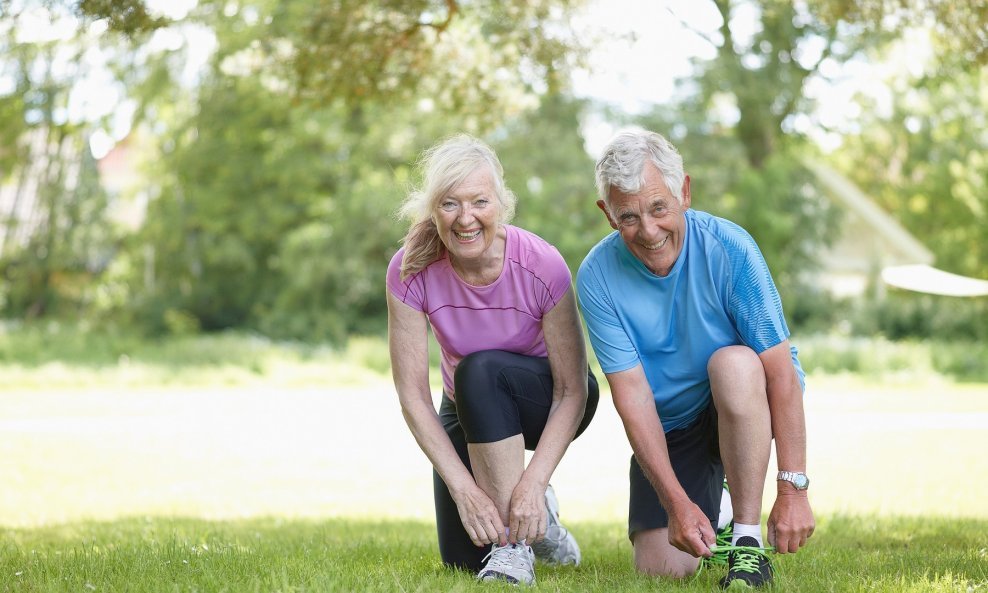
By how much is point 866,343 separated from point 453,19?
1451 centimetres

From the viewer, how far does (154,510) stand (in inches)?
251

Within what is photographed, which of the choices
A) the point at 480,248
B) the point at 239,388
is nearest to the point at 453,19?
the point at 480,248

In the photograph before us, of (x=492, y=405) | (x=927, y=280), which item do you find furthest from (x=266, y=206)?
(x=492, y=405)

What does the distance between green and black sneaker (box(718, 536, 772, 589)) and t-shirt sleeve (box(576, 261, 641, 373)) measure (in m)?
0.66

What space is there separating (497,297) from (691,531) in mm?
1013

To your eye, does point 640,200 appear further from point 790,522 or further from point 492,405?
point 790,522

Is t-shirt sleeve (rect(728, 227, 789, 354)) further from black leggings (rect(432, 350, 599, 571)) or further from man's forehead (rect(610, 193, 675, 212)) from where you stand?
black leggings (rect(432, 350, 599, 571))

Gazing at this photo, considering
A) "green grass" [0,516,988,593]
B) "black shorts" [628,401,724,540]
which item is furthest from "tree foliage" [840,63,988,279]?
"black shorts" [628,401,724,540]

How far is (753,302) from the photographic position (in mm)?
3295

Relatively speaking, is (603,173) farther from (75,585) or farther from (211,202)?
(211,202)

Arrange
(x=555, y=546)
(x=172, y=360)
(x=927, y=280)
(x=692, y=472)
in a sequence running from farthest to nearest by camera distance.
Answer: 1. (x=927, y=280)
2. (x=172, y=360)
3. (x=555, y=546)
4. (x=692, y=472)

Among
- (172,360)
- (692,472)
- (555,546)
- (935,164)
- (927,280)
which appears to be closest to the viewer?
(692,472)

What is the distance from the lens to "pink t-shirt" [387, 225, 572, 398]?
355cm

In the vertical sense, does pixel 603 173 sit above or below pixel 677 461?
above
